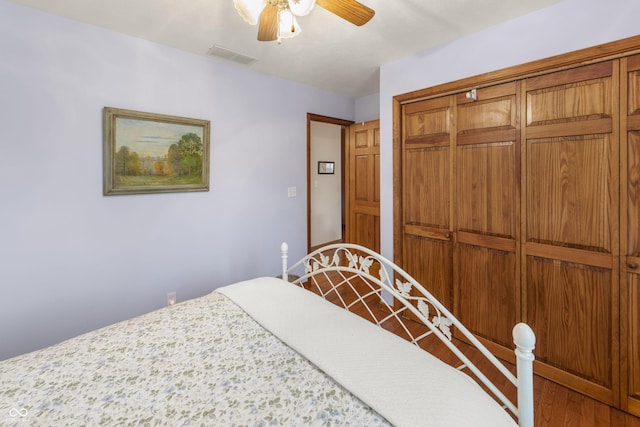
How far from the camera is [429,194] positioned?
263cm

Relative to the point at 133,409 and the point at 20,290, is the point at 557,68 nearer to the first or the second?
the point at 133,409

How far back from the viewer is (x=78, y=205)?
2107 mm

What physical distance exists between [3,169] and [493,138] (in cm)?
320

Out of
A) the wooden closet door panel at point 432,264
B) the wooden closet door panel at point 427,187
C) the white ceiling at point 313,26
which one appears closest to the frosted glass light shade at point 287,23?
the white ceiling at point 313,26

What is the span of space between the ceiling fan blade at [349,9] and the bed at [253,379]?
1.45m

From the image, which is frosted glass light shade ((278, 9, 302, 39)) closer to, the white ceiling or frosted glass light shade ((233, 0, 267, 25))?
frosted glass light shade ((233, 0, 267, 25))

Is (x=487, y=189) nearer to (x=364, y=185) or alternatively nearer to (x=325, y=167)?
(x=364, y=185)

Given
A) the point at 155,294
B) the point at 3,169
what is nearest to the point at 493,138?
the point at 155,294

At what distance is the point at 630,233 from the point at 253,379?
2.09m

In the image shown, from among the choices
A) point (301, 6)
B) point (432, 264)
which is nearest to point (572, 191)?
point (432, 264)

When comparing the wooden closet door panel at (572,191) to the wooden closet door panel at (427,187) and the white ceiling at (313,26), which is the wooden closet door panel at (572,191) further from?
the white ceiling at (313,26)

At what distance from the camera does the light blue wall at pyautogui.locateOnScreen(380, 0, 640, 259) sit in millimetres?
1730

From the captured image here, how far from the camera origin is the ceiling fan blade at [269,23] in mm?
1442

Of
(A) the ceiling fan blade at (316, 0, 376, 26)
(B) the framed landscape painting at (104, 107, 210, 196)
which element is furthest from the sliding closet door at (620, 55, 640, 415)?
(B) the framed landscape painting at (104, 107, 210, 196)
